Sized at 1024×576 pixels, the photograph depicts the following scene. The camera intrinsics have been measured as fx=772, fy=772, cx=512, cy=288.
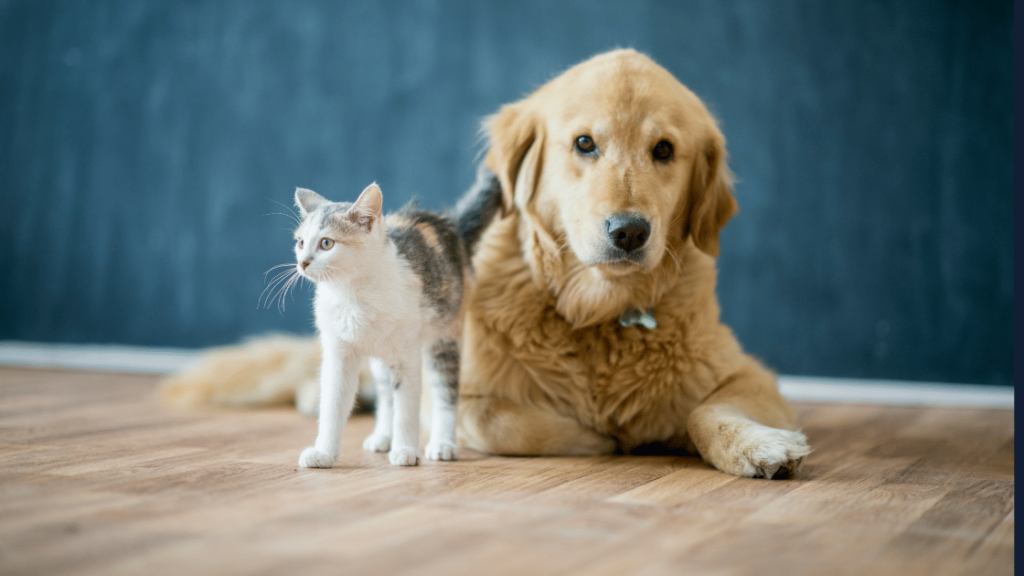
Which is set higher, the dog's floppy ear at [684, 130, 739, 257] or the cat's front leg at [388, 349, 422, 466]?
the dog's floppy ear at [684, 130, 739, 257]

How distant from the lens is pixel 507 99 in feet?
11.3

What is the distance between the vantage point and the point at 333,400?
5.06ft

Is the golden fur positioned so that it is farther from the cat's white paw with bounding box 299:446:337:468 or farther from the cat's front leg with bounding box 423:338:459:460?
the cat's white paw with bounding box 299:446:337:468

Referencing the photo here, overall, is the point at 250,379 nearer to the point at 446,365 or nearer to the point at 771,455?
the point at 446,365

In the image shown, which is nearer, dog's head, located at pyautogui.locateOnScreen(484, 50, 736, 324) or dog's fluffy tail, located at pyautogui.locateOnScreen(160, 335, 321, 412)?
dog's head, located at pyautogui.locateOnScreen(484, 50, 736, 324)

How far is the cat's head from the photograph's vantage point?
1.45 metres

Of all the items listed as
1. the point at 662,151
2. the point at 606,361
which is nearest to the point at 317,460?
the point at 606,361

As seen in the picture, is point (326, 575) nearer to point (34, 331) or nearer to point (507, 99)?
point (507, 99)

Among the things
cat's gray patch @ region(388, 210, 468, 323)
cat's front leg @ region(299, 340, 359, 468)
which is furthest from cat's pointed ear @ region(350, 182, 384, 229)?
cat's front leg @ region(299, 340, 359, 468)

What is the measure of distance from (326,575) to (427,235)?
93cm

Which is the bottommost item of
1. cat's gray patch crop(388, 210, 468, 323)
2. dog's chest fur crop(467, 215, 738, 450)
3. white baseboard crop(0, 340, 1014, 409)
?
white baseboard crop(0, 340, 1014, 409)

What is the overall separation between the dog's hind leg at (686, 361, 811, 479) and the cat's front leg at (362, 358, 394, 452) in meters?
0.69

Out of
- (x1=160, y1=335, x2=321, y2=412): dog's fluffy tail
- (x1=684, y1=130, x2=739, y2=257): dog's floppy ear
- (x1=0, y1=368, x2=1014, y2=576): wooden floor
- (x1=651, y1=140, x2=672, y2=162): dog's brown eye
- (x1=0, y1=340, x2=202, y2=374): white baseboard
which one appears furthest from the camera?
(x1=0, y1=340, x2=202, y2=374): white baseboard

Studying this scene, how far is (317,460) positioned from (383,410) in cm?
30
